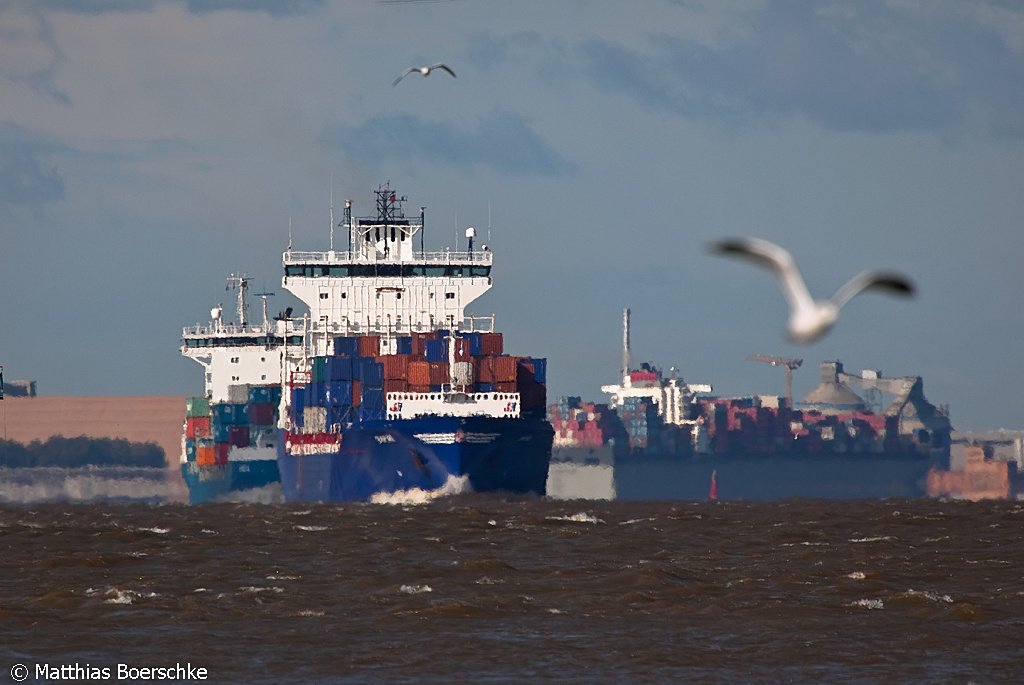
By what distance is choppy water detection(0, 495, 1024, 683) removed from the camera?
31344 millimetres

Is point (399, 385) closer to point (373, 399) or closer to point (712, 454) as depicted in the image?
point (373, 399)

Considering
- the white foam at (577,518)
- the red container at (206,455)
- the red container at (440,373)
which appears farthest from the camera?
the red container at (206,455)

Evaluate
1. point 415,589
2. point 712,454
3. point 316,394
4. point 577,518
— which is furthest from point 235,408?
point 712,454

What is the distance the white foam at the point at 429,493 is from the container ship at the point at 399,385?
4.8 inches

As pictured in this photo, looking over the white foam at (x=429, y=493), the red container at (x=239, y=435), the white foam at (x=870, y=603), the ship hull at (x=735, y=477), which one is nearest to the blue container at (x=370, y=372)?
the white foam at (x=429, y=493)

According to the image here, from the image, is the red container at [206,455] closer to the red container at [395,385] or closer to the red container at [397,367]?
the red container at [397,367]

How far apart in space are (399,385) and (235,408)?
25233 mm

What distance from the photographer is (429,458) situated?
90500mm

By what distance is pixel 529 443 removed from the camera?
94.1 meters

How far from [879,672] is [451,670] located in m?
7.24

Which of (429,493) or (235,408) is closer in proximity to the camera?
(429,493)

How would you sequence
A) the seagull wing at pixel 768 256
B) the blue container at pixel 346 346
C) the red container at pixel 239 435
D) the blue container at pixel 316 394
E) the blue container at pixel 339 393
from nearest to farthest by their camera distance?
the seagull wing at pixel 768 256 → the blue container at pixel 339 393 → the blue container at pixel 346 346 → the blue container at pixel 316 394 → the red container at pixel 239 435

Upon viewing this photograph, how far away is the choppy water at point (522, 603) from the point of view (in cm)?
3134

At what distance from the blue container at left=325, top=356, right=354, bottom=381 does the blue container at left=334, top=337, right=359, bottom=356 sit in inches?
63.0
